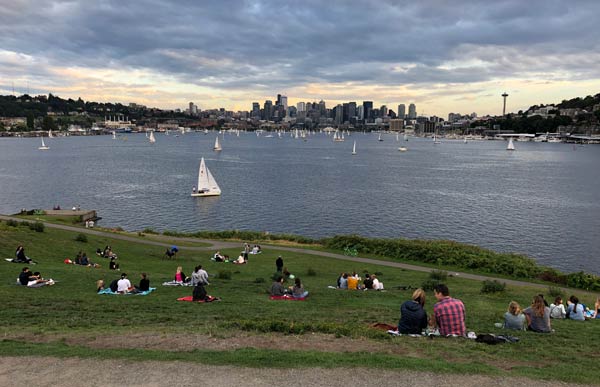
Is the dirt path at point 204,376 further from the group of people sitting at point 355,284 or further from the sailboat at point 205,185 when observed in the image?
the sailboat at point 205,185

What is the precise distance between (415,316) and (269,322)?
4.37 meters

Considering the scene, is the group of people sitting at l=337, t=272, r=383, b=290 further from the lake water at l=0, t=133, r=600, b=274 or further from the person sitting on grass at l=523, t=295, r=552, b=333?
the lake water at l=0, t=133, r=600, b=274

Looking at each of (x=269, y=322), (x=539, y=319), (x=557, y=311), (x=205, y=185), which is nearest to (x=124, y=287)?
(x=269, y=322)

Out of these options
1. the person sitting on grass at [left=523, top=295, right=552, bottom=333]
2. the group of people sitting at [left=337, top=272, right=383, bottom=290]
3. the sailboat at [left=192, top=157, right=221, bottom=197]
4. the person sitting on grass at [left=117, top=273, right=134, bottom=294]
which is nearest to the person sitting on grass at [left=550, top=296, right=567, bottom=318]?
the person sitting on grass at [left=523, top=295, right=552, bottom=333]

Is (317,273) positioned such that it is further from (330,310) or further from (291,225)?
(291,225)

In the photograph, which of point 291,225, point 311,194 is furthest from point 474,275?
point 311,194

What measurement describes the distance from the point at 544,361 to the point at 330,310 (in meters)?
8.09

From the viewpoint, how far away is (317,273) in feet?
102

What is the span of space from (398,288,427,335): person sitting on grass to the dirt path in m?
2.90

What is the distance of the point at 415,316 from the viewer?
1338 cm

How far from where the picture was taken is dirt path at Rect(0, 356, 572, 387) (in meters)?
10.1

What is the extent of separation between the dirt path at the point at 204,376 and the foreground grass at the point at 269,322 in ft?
1.28

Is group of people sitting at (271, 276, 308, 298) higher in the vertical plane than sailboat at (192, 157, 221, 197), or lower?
higher

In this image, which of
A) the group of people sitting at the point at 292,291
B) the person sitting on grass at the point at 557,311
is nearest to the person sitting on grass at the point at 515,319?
the person sitting on grass at the point at 557,311
